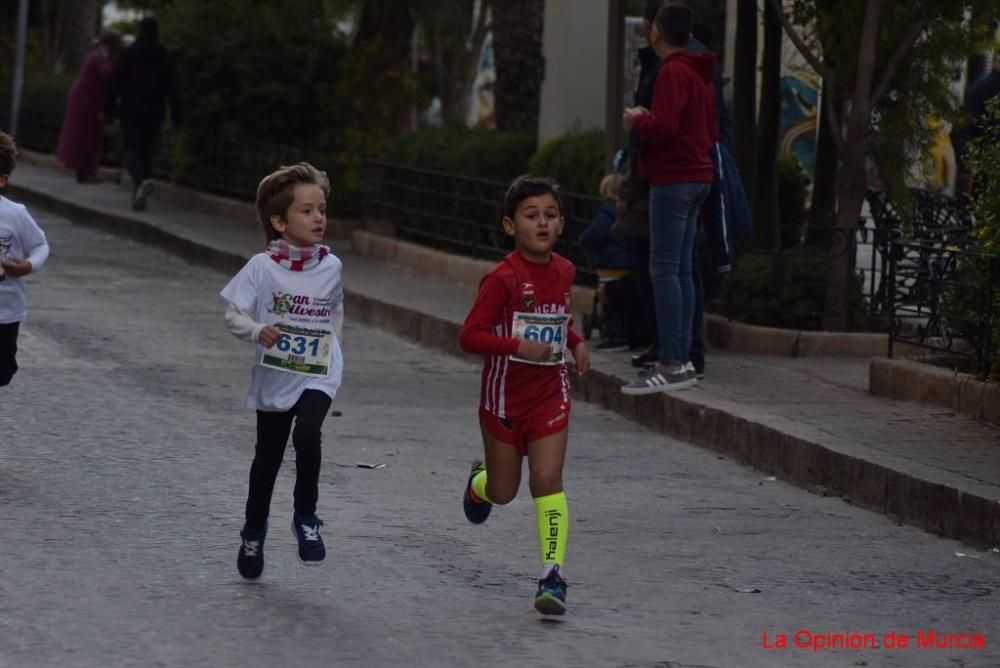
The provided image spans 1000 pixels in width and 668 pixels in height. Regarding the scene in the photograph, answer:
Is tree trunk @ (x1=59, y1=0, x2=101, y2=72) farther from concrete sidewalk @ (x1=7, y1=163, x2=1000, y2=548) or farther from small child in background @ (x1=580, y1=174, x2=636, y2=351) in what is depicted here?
small child in background @ (x1=580, y1=174, x2=636, y2=351)

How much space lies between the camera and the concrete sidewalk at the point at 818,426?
8133 millimetres

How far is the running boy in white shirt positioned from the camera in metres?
8.39

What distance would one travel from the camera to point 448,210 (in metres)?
17.5

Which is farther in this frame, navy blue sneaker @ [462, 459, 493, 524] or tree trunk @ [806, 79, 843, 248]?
tree trunk @ [806, 79, 843, 248]

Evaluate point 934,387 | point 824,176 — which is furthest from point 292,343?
point 824,176

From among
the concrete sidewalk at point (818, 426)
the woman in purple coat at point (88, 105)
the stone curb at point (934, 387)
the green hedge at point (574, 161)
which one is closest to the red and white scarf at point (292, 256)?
the concrete sidewalk at point (818, 426)

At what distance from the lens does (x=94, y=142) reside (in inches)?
1019

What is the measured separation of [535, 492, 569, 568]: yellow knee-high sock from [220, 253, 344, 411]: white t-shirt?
2.48 feet

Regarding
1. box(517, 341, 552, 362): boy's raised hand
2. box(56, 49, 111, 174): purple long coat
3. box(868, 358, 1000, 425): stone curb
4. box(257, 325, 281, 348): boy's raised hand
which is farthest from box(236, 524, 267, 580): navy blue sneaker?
box(56, 49, 111, 174): purple long coat

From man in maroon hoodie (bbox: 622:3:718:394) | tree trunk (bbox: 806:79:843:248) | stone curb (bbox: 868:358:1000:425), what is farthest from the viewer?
tree trunk (bbox: 806:79:843:248)

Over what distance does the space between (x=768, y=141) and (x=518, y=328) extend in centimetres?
795

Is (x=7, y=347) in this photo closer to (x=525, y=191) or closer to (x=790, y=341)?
(x=525, y=191)

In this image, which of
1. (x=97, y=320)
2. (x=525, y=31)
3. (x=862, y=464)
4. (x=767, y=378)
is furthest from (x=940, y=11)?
(x=525, y=31)

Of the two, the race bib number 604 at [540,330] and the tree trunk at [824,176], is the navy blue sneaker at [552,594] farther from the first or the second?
the tree trunk at [824,176]
